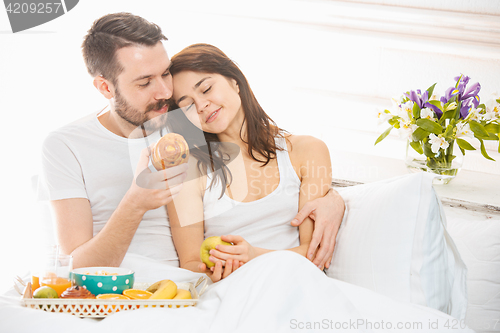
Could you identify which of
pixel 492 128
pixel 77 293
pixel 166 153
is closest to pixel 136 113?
pixel 166 153

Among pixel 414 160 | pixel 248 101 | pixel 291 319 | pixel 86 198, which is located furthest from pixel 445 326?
pixel 86 198

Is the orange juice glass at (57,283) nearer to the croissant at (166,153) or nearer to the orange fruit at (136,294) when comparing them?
the orange fruit at (136,294)

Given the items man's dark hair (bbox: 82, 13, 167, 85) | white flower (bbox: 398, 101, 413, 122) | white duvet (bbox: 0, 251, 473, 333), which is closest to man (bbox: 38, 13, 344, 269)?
man's dark hair (bbox: 82, 13, 167, 85)

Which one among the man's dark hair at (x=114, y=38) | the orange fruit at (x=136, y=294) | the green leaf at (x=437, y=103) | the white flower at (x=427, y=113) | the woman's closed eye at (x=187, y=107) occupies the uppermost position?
the man's dark hair at (x=114, y=38)

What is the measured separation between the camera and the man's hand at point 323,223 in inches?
45.6

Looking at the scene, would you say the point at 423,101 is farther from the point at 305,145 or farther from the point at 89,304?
the point at 89,304

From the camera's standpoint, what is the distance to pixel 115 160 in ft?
4.27

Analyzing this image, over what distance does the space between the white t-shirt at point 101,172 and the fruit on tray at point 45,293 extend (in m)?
0.36

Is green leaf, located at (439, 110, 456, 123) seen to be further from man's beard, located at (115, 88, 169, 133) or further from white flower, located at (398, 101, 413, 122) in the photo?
man's beard, located at (115, 88, 169, 133)

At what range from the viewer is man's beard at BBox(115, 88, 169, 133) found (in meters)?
1.30

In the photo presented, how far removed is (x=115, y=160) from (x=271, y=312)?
0.71m

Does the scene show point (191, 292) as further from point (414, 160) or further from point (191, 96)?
point (414, 160)

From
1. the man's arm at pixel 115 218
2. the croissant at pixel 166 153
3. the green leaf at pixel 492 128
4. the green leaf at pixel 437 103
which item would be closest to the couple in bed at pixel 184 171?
the man's arm at pixel 115 218

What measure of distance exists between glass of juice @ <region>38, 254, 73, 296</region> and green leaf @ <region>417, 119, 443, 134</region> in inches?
40.8
